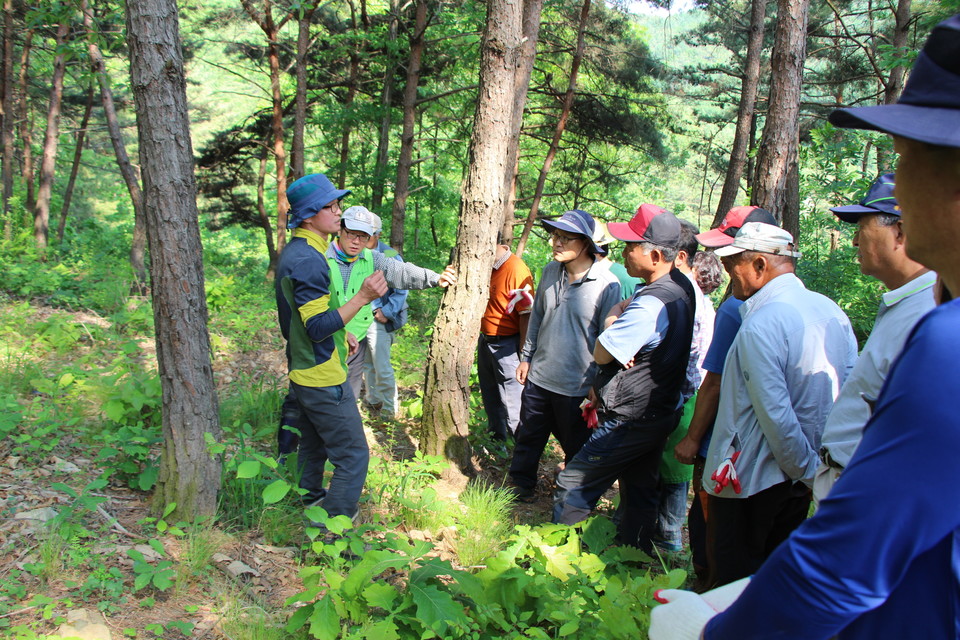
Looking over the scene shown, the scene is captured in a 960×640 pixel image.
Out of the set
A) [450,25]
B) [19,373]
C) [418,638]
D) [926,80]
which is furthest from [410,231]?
[926,80]

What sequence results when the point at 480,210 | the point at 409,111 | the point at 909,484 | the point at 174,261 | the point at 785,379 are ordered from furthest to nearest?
the point at 409,111
the point at 480,210
the point at 174,261
the point at 785,379
the point at 909,484

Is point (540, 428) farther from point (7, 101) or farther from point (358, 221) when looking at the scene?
point (7, 101)

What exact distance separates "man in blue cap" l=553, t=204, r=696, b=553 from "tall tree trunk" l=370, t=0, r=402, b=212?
9.89 meters

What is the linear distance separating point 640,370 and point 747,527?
3.37 feet

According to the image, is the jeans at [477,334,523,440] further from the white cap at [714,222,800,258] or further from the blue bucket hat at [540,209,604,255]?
the white cap at [714,222,800,258]

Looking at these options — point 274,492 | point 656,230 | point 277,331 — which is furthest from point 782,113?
point 277,331

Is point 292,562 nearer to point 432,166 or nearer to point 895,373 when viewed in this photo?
point 895,373

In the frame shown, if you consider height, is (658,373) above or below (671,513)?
above

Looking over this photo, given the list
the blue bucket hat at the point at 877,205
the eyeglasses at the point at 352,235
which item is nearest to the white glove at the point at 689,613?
the blue bucket hat at the point at 877,205

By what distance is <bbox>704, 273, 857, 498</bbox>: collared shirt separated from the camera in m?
3.03

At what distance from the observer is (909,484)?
2.75ft

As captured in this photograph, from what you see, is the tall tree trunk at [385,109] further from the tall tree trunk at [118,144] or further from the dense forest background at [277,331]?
the tall tree trunk at [118,144]

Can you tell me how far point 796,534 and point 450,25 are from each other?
12612 millimetres

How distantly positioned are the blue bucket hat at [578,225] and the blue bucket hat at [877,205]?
2.08 metres
